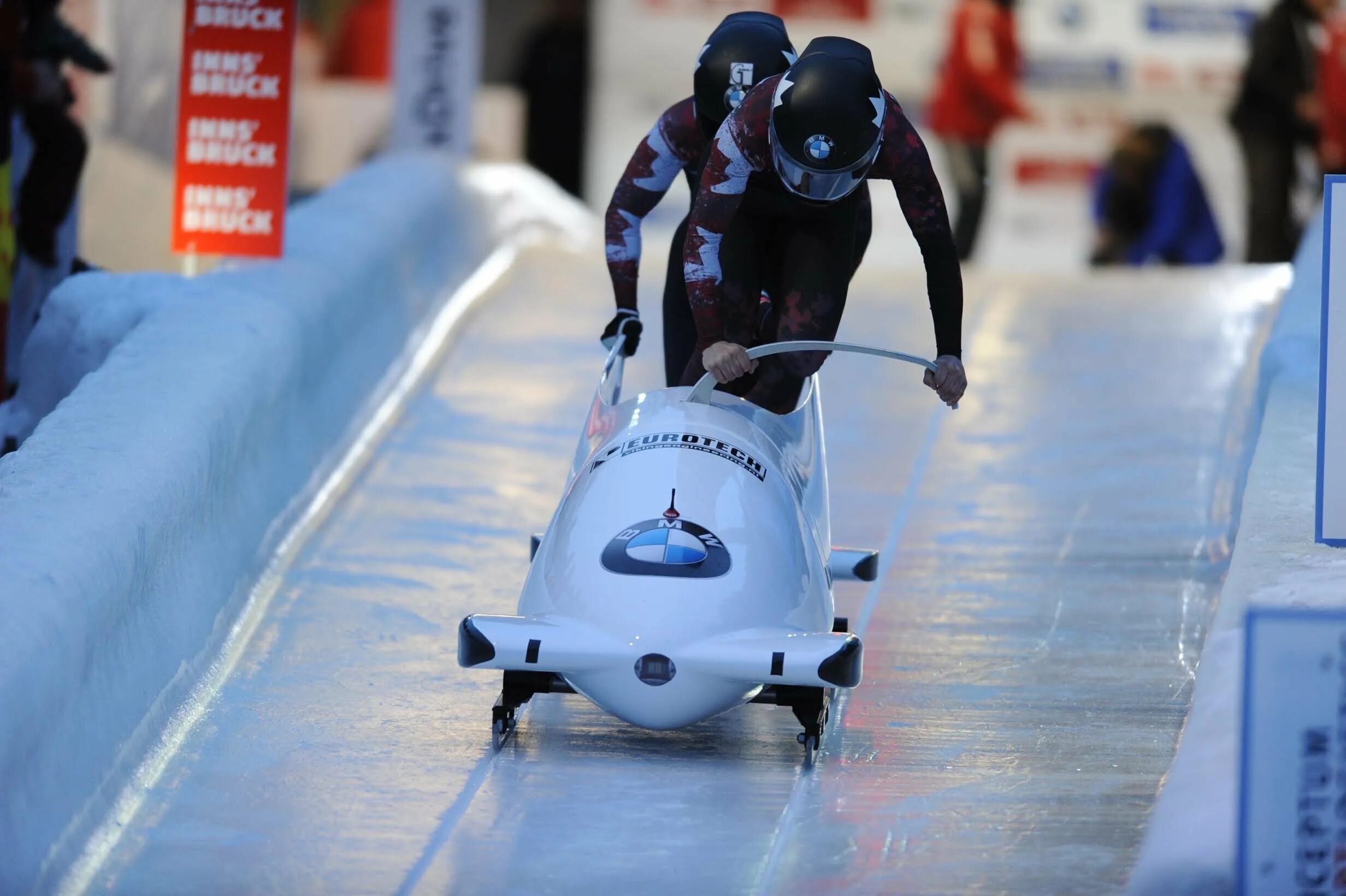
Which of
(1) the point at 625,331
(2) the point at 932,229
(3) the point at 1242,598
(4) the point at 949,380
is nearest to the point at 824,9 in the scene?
(1) the point at 625,331

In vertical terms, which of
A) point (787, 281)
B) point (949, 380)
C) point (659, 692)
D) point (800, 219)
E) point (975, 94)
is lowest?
point (659, 692)

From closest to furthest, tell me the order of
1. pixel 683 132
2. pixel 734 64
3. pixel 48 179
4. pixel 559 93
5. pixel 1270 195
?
1. pixel 734 64
2. pixel 683 132
3. pixel 48 179
4. pixel 1270 195
5. pixel 559 93

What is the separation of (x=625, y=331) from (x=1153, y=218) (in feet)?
16.8

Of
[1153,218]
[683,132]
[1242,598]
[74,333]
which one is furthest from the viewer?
[1153,218]

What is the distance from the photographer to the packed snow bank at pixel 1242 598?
2.60 m

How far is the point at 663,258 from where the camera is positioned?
8.20 meters

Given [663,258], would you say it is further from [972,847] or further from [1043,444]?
[972,847]

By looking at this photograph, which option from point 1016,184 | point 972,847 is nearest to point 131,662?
point 972,847

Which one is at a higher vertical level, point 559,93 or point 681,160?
point 559,93

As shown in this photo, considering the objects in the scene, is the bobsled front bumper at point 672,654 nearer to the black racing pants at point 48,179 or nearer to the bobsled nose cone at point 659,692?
the bobsled nose cone at point 659,692

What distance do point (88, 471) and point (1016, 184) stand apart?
7.37 m

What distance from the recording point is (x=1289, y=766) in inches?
97.0

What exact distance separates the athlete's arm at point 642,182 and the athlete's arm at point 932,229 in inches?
21.8

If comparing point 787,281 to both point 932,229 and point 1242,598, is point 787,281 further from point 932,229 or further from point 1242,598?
point 1242,598
